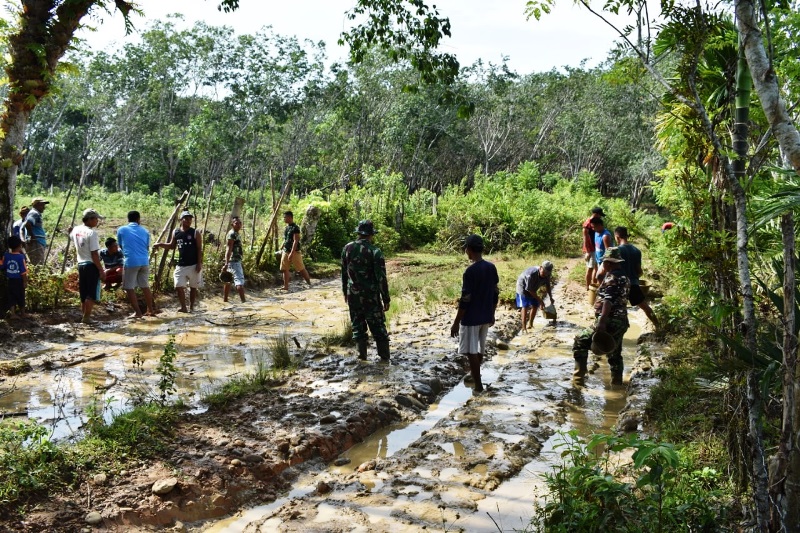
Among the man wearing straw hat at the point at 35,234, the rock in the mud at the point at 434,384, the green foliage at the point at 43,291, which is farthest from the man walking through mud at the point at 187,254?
the rock in the mud at the point at 434,384

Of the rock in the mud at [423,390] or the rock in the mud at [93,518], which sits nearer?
the rock in the mud at [93,518]

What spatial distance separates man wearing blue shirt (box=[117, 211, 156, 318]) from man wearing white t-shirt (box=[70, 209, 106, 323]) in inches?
19.8

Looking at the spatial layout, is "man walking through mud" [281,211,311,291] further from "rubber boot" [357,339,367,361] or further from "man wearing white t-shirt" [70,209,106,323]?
"rubber boot" [357,339,367,361]

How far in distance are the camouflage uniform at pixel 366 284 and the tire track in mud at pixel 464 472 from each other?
51.2 inches

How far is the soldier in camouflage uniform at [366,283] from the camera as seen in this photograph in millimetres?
7289

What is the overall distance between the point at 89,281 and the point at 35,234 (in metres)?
2.44

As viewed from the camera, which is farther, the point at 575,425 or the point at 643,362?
the point at 643,362

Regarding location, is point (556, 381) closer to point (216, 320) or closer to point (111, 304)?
point (216, 320)

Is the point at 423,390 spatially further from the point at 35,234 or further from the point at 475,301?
the point at 35,234

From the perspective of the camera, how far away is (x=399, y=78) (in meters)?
38.9

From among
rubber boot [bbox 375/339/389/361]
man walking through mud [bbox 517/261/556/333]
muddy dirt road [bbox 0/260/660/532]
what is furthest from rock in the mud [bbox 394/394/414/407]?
man walking through mud [bbox 517/261/556/333]

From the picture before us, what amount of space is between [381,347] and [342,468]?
102 inches

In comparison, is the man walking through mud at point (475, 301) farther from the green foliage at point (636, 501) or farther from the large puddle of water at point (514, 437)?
the green foliage at point (636, 501)

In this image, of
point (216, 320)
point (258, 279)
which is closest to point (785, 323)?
point (216, 320)
